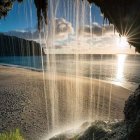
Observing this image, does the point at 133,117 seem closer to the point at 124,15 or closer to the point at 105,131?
the point at 105,131

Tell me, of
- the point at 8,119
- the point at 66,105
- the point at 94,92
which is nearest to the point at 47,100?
the point at 66,105

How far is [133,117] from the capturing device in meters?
6.29

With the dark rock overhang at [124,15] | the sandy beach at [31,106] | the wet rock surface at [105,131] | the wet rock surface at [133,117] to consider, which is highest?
the dark rock overhang at [124,15]

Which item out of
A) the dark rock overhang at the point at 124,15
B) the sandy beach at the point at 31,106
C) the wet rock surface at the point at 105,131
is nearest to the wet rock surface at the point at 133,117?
the wet rock surface at the point at 105,131

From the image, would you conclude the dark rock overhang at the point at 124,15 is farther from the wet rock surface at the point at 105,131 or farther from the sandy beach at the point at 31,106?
the sandy beach at the point at 31,106

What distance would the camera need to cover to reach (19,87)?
92.1 feet

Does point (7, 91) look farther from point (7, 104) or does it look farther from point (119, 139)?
point (119, 139)

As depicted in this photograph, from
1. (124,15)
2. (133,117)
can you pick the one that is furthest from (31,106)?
(124,15)

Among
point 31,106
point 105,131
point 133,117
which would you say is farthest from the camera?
point 31,106

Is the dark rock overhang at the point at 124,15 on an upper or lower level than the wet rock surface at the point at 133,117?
upper

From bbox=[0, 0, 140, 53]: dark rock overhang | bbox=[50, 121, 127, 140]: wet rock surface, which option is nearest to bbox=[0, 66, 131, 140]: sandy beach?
bbox=[50, 121, 127, 140]: wet rock surface

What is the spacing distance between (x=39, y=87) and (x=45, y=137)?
1274cm

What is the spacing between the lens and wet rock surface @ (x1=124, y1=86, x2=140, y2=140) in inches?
223

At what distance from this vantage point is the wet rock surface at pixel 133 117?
5.67 m
